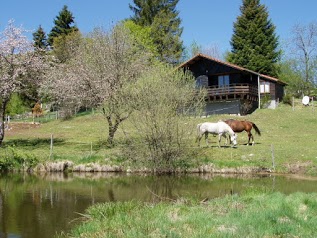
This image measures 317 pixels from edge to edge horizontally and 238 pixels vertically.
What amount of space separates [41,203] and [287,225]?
8.87 meters

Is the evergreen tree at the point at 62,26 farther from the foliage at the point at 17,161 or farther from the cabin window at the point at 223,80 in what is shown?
the foliage at the point at 17,161

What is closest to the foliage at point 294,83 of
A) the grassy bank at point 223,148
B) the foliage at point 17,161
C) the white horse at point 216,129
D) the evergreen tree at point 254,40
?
the evergreen tree at point 254,40

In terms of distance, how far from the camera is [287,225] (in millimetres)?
9133

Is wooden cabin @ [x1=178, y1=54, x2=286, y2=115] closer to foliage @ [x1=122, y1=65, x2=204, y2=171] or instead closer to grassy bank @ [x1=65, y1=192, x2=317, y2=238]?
foliage @ [x1=122, y1=65, x2=204, y2=171]

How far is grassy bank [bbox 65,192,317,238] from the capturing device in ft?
28.7

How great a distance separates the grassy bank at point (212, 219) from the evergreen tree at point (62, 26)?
1970 inches

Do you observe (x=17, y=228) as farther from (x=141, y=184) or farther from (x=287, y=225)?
(x=141, y=184)

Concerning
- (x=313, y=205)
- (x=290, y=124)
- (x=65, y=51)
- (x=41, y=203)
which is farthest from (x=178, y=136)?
(x=65, y=51)

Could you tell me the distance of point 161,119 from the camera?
21938 millimetres

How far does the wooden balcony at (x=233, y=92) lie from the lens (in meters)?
44.1

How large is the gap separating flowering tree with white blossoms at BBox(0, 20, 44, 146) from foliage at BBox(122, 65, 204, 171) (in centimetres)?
993

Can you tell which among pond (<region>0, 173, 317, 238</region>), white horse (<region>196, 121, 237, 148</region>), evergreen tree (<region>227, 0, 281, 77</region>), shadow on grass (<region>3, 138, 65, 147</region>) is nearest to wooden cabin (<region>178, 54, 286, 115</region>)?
evergreen tree (<region>227, 0, 281, 77</region>)

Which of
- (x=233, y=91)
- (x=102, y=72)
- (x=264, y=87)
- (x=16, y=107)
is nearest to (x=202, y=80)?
(x=233, y=91)

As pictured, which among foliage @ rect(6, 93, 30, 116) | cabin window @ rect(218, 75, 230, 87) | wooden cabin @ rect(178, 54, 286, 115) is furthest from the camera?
foliage @ rect(6, 93, 30, 116)
